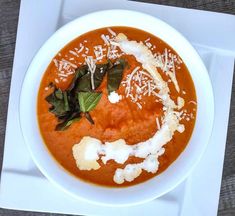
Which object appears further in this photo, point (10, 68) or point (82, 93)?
point (10, 68)

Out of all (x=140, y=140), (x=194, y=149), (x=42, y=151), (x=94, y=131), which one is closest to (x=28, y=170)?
(x=42, y=151)

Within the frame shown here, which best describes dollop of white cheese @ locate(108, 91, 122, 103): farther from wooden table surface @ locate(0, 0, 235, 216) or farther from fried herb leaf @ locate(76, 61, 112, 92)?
wooden table surface @ locate(0, 0, 235, 216)

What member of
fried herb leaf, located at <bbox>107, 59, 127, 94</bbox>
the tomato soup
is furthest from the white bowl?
fried herb leaf, located at <bbox>107, 59, 127, 94</bbox>

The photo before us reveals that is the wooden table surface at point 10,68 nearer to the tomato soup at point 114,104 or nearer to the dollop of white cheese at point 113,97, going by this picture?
the tomato soup at point 114,104

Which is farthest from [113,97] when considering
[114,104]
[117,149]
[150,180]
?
[150,180]

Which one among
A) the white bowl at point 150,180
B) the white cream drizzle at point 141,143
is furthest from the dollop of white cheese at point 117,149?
the white bowl at point 150,180

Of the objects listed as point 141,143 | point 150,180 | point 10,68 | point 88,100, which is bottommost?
point 150,180

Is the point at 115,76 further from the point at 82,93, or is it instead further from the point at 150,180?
the point at 150,180

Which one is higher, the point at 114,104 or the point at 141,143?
the point at 114,104
